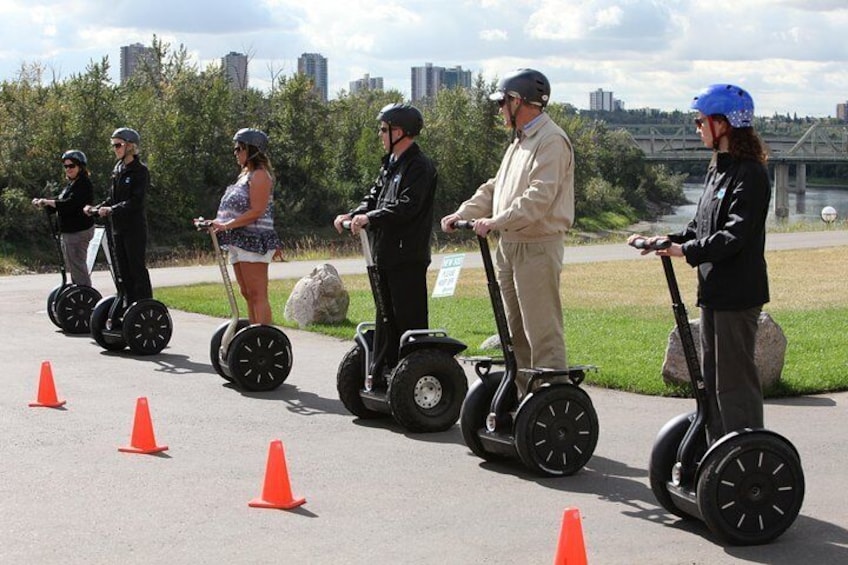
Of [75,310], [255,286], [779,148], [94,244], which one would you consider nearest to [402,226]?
[255,286]

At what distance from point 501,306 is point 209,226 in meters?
4.02

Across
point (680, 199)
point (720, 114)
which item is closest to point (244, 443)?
point (720, 114)

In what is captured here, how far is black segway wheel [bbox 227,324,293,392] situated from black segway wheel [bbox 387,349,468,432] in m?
2.31

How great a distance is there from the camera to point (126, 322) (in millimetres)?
13625

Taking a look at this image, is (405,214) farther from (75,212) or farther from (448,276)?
(75,212)

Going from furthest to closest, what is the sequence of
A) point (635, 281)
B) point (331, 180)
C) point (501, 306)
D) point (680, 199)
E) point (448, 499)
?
1. point (680, 199)
2. point (331, 180)
3. point (635, 281)
4. point (501, 306)
5. point (448, 499)

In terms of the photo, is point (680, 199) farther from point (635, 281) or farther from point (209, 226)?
point (209, 226)

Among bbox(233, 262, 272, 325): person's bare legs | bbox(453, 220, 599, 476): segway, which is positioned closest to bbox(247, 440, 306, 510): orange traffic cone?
bbox(453, 220, 599, 476): segway

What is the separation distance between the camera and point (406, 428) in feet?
31.1

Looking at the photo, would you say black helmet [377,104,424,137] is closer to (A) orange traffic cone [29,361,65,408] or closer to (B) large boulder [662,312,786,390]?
(B) large boulder [662,312,786,390]

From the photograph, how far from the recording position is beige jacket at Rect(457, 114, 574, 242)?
311 inches

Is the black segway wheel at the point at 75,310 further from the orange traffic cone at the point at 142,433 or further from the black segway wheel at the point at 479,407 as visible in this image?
the black segway wheel at the point at 479,407

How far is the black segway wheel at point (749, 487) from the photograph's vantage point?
21.0ft

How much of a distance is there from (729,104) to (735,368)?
1309 millimetres
